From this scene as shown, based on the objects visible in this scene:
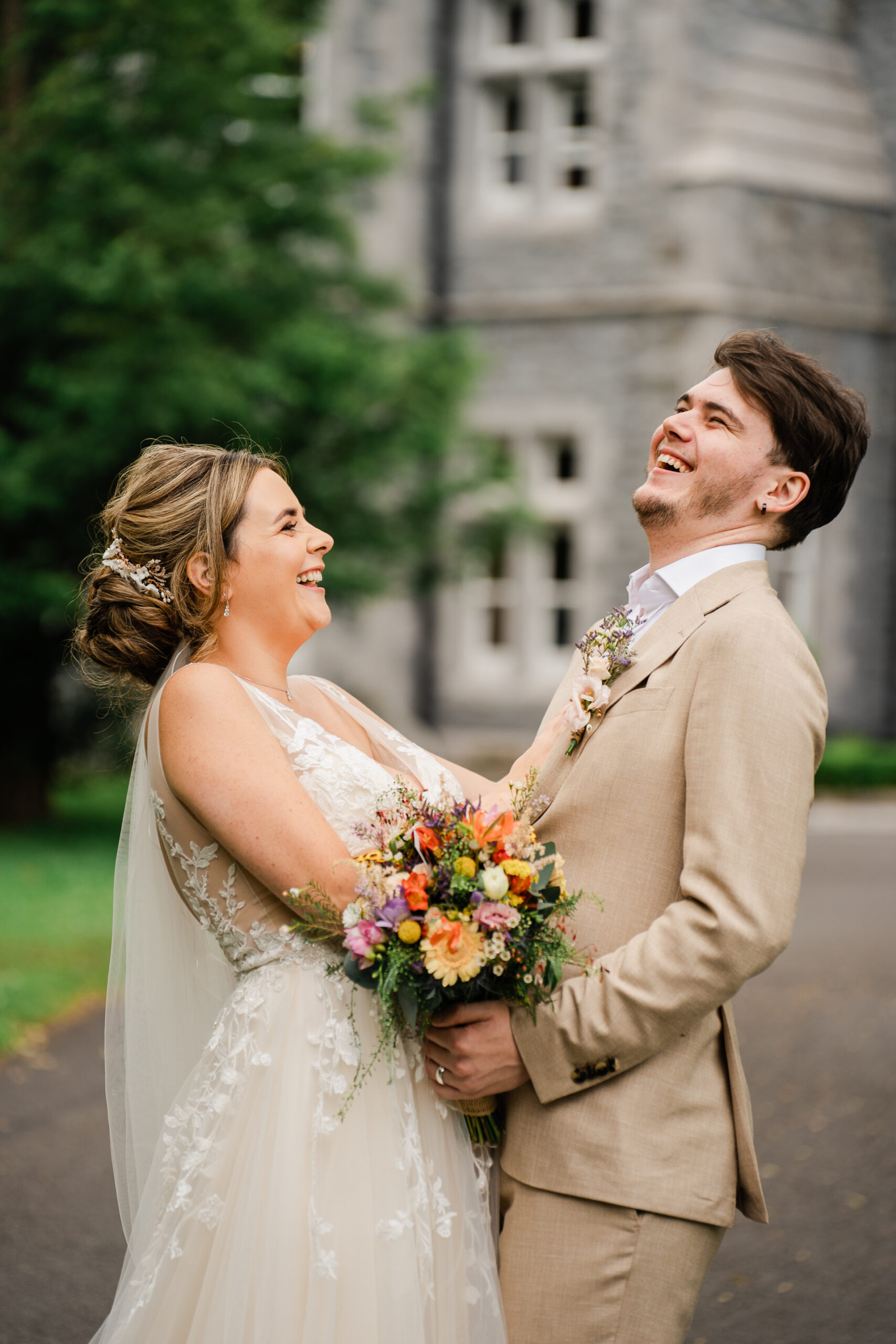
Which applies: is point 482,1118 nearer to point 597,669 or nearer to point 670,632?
point 597,669

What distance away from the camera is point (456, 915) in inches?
89.9

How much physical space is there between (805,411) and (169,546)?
50.7 inches

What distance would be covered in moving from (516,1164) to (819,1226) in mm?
2792

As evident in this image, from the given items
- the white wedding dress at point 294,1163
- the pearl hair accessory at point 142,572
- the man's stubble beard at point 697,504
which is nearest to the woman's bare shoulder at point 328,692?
the white wedding dress at point 294,1163

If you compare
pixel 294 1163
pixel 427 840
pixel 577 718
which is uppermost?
pixel 577 718

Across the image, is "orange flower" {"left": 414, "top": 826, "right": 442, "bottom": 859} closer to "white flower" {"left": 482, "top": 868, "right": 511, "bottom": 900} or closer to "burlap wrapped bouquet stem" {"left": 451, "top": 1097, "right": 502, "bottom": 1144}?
"white flower" {"left": 482, "top": 868, "right": 511, "bottom": 900}

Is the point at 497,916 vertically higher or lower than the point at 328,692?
lower

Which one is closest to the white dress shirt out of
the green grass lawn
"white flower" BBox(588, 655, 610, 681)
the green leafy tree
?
"white flower" BBox(588, 655, 610, 681)

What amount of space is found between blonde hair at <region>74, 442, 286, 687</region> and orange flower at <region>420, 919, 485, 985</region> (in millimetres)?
896

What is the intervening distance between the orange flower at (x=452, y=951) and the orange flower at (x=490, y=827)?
0.50 feet

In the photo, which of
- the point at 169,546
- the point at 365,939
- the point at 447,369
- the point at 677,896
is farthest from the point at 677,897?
the point at 447,369

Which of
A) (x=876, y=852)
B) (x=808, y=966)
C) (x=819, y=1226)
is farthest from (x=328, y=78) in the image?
(x=819, y=1226)

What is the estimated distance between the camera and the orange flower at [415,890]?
2293 millimetres

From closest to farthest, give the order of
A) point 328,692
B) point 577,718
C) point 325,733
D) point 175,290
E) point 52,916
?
point 577,718 → point 325,733 → point 328,692 → point 52,916 → point 175,290
